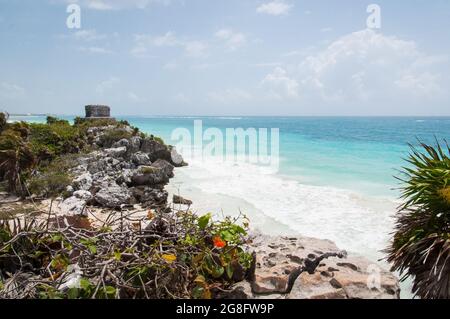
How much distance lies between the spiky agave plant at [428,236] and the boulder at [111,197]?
1096cm

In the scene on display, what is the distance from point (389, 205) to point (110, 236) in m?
14.4

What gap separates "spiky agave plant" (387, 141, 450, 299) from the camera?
373 cm

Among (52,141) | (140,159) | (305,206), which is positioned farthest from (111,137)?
(305,206)

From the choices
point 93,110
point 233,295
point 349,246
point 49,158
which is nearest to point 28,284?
point 233,295

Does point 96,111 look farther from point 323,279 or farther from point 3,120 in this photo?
point 323,279

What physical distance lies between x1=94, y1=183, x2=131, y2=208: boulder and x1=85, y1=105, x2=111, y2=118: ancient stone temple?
29.6 meters

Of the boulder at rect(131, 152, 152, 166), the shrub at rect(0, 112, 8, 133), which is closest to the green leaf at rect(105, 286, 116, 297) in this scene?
the boulder at rect(131, 152, 152, 166)

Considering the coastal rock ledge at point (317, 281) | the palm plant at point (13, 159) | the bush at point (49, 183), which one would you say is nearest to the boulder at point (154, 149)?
the bush at point (49, 183)

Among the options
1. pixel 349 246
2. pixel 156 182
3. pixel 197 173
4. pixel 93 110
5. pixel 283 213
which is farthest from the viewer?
pixel 93 110

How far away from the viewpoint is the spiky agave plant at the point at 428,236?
12.2 feet

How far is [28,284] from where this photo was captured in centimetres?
284

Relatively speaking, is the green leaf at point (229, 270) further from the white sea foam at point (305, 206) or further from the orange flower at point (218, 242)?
the white sea foam at point (305, 206)

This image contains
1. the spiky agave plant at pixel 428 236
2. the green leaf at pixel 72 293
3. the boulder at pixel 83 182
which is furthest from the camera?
the boulder at pixel 83 182
